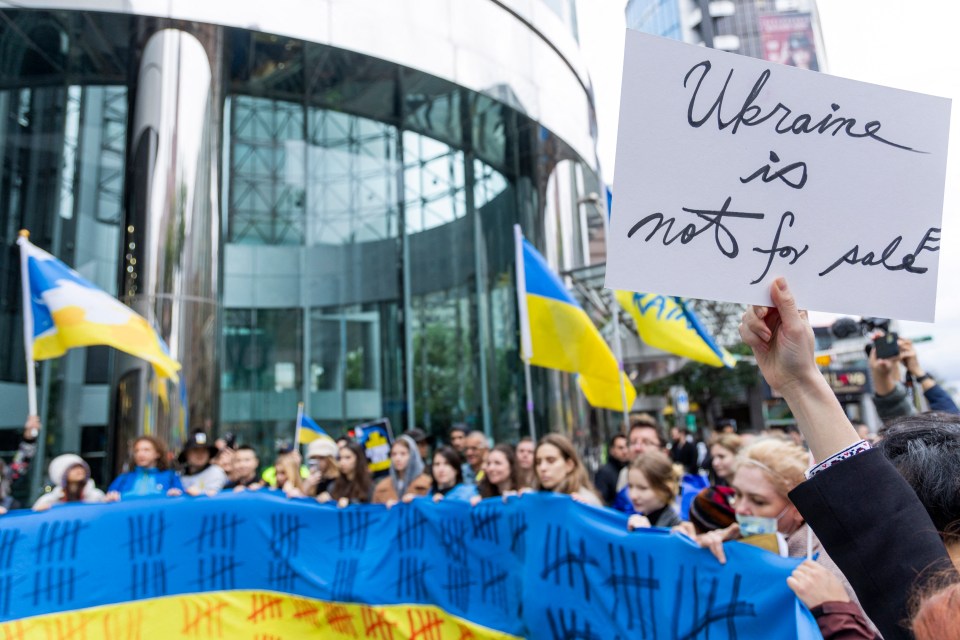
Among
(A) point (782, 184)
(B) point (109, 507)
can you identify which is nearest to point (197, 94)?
(B) point (109, 507)

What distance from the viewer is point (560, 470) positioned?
4.21 meters

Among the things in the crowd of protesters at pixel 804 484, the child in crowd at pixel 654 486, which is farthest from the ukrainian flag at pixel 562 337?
the child in crowd at pixel 654 486

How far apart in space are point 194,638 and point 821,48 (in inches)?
3743

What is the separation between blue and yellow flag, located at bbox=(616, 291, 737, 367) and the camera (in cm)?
726

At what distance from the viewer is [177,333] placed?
32.0 ft

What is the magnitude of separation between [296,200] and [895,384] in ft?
44.4

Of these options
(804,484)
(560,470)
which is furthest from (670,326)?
(804,484)

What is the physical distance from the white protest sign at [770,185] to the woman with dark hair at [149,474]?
545 cm

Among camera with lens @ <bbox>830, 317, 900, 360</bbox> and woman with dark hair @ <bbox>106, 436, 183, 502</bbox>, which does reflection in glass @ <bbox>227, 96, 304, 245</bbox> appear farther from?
camera with lens @ <bbox>830, 317, 900, 360</bbox>

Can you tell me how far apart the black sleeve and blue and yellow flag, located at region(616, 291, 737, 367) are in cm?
612

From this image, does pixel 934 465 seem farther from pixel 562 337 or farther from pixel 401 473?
pixel 401 473

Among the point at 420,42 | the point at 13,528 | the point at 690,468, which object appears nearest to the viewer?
the point at 13,528

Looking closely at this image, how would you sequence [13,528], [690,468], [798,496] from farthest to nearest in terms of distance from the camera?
[690,468] < [13,528] < [798,496]

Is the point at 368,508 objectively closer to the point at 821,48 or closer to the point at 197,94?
the point at 197,94
